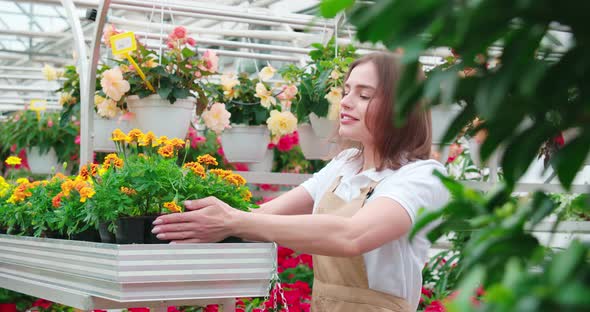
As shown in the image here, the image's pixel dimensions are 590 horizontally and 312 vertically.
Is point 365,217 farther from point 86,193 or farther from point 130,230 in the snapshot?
point 86,193

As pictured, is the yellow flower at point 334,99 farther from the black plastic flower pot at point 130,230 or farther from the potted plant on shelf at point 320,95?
the black plastic flower pot at point 130,230

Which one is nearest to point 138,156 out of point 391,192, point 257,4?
point 391,192

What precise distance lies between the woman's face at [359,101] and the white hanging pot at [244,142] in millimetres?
1629

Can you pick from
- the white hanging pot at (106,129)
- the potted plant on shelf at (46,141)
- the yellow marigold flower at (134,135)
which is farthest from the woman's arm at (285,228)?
the potted plant on shelf at (46,141)

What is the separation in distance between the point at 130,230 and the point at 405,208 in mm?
618

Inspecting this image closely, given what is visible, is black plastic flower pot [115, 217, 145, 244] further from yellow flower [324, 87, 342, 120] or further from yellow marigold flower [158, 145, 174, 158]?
yellow flower [324, 87, 342, 120]

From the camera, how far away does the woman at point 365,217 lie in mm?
1693

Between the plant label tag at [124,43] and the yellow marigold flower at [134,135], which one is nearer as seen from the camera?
the yellow marigold flower at [134,135]

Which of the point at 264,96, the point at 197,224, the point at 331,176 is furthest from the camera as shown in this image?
the point at 264,96

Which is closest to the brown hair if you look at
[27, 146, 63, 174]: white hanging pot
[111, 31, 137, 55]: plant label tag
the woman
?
the woman

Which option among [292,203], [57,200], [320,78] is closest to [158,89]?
[320,78]

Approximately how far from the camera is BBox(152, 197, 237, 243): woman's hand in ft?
5.37

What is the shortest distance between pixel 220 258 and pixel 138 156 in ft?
1.19

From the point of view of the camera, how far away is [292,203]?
2189mm
